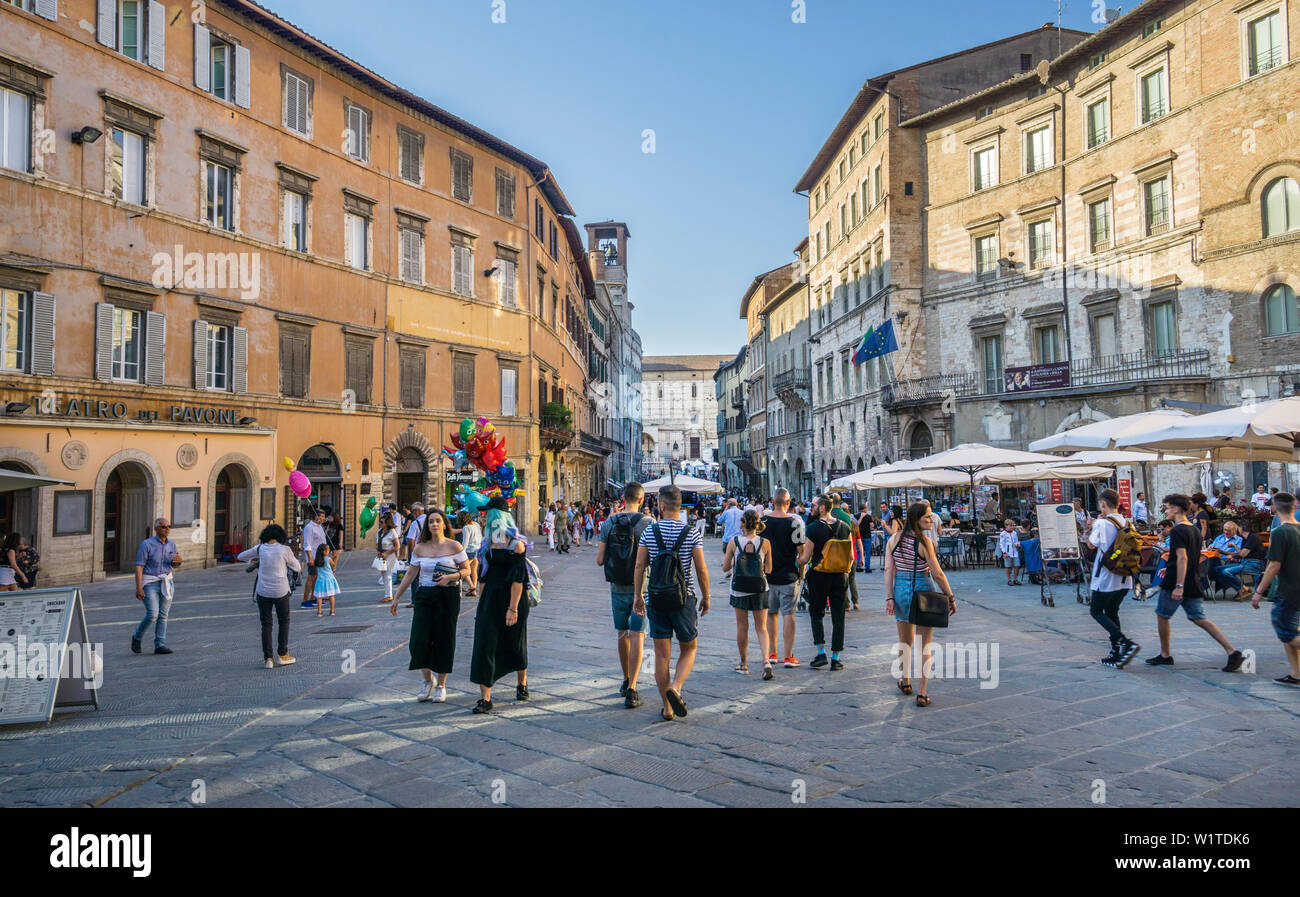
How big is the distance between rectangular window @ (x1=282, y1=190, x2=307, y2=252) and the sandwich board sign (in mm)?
16439

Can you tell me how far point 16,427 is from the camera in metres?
14.7

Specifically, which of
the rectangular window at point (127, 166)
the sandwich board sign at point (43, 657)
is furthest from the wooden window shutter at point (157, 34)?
the sandwich board sign at point (43, 657)

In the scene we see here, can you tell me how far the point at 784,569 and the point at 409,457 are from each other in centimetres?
1891

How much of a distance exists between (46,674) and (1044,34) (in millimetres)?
34820

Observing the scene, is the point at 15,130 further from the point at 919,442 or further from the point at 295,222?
the point at 919,442

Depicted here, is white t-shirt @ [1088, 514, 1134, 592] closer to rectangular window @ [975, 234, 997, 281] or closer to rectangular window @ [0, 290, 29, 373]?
rectangular window @ [0, 290, 29, 373]

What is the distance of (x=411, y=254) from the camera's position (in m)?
24.5

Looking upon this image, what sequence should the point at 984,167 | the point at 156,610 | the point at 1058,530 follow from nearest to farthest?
the point at 156,610 → the point at 1058,530 → the point at 984,167

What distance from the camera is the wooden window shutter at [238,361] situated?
1936 centimetres

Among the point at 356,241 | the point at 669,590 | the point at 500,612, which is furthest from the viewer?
the point at 356,241

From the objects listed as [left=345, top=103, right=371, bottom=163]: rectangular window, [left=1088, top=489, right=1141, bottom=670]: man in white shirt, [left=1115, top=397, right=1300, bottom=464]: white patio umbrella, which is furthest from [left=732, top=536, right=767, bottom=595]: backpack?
[left=345, top=103, right=371, bottom=163]: rectangular window

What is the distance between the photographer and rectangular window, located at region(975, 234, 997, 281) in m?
29.2

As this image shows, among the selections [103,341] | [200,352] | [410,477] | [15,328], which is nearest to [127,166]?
[103,341]

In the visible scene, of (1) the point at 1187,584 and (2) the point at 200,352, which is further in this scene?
(2) the point at 200,352
